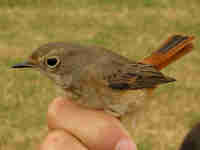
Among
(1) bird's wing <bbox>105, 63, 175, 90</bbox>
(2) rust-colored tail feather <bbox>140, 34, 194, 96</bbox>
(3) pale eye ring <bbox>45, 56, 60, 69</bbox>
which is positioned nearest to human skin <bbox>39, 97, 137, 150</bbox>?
(3) pale eye ring <bbox>45, 56, 60, 69</bbox>

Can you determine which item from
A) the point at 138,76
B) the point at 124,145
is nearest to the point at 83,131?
the point at 124,145

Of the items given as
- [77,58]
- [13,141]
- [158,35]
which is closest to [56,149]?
[77,58]

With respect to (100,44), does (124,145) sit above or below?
above

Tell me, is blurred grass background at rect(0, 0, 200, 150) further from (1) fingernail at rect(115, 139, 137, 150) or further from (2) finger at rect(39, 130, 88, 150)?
(2) finger at rect(39, 130, 88, 150)

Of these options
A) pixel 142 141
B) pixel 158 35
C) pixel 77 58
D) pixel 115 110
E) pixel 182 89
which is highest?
pixel 77 58

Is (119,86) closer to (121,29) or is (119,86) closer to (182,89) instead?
(182,89)

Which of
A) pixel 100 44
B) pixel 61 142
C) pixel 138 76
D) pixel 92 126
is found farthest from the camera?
pixel 100 44

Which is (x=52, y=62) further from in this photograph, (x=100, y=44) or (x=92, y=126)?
(x=100, y=44)
